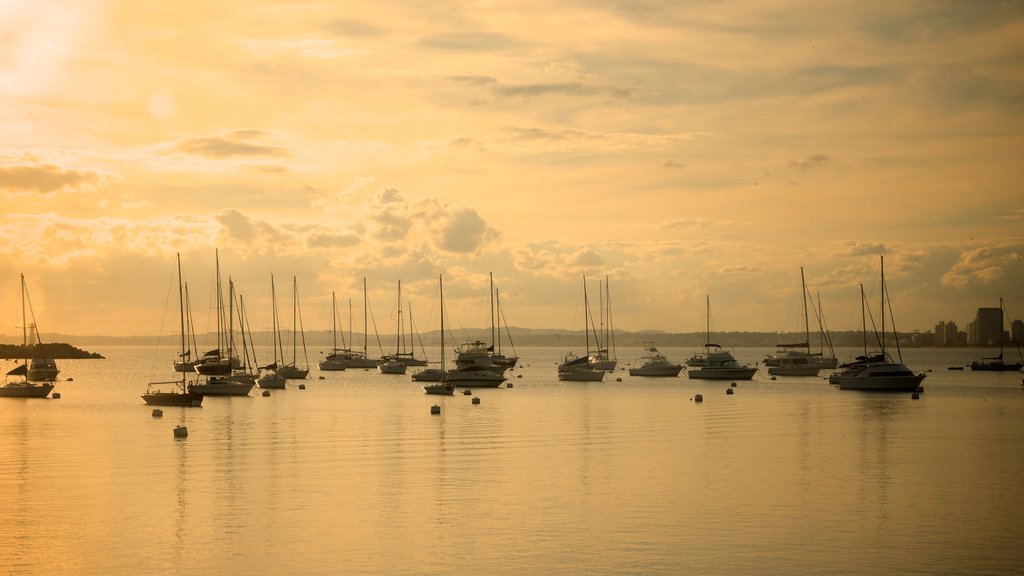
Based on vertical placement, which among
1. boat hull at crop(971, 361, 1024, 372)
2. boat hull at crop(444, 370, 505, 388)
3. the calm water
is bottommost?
boat hull at crop(971, 361, 1024, 372)

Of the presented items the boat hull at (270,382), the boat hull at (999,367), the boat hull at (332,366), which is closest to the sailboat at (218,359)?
the boat hull at (270,382)

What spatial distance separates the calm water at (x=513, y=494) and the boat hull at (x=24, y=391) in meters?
28.5

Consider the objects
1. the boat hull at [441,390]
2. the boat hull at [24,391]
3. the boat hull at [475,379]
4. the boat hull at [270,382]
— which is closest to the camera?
the boat hull at [441,390]

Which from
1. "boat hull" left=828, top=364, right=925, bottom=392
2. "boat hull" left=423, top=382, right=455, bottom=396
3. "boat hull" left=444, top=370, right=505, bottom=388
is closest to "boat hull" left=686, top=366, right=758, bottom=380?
"boat hull" left=828, top=364, right=925, bottom=392

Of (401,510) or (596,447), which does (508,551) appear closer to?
(401,510)

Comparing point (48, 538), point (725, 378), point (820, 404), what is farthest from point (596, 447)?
point (725, 378)

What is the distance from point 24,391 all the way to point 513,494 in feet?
271

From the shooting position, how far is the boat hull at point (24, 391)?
10581cm

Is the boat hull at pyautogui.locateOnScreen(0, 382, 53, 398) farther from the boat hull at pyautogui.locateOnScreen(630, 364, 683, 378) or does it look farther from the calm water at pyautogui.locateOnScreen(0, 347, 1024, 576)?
the boat hull at pyautogui.locateOnScreen(630, 364, 683, 378)

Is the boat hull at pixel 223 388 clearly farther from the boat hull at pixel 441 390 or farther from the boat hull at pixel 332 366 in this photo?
the boat hull at pixel 332 366

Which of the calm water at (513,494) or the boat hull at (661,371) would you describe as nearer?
the calm water at (513,494)

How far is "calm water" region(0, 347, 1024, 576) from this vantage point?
30000 mm

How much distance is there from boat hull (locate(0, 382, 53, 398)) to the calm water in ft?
93.4

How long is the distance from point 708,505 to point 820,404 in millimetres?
60181
